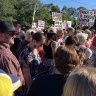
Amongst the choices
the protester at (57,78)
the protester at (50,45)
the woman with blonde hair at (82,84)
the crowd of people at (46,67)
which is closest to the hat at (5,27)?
the crowd of people at (46,67)

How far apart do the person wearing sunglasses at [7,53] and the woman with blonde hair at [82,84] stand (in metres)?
2.20

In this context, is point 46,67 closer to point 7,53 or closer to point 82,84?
point 7,53

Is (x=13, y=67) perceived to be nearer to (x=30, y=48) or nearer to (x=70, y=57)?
(x=70, y=57)

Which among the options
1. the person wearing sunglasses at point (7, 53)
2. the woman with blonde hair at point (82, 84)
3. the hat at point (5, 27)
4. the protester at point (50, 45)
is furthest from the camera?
the protester at point (50, 45)

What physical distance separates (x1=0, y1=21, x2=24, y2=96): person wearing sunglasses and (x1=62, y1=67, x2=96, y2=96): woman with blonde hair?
2205mm

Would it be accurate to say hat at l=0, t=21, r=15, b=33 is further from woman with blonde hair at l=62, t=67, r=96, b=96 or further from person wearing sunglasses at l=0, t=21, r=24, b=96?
woman with blonde hair at l=62, t=67, r=96, b=96

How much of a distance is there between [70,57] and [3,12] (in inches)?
1952

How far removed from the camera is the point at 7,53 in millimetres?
4586

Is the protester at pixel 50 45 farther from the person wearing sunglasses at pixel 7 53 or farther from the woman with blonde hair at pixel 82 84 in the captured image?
the woman with blonde hair at pixel 82 84

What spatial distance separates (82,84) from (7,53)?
244 centimetres

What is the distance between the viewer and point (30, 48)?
20.0 feet

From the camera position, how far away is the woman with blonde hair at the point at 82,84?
2232 millimetres

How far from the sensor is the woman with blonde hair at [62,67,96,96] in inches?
87.9

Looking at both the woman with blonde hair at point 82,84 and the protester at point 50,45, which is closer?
the woman with blonde hair at point 82,84
